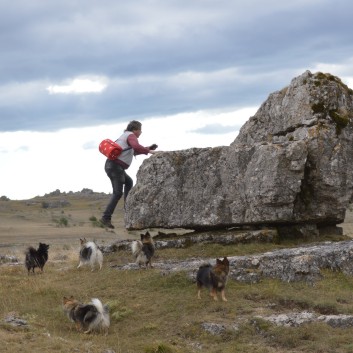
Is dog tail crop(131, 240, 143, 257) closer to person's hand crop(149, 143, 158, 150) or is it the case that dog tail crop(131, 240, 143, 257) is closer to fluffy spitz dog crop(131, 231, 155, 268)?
fluffy spitz dog crop(131, 231, 155, 268)

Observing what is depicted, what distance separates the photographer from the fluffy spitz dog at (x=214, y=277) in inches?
597

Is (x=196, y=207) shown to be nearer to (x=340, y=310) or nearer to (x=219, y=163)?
(x=219, y=163)

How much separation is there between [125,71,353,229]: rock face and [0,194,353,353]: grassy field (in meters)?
1.08

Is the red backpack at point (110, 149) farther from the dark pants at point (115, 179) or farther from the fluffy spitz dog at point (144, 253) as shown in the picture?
the fluffy spitz dog at point (144, 253)

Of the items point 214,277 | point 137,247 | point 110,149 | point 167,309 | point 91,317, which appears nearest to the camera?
point 91,317

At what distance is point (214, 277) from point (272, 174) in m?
5.14

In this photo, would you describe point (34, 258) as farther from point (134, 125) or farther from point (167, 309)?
point (167, 309)

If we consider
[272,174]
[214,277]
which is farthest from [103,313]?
[272,174]

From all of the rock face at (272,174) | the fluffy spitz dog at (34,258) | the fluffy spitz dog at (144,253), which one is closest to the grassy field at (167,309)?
the fluffy spitz dog at (34,258)

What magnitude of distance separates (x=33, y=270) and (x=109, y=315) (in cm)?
633

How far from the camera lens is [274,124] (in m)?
21.9

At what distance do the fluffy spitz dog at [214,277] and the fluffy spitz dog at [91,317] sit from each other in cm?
226

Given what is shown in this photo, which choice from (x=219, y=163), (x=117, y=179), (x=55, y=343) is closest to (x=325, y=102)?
(x=219, y=163)

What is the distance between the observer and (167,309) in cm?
1499
